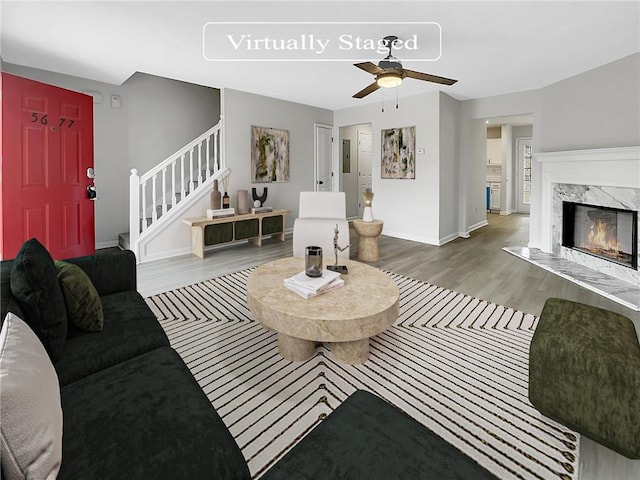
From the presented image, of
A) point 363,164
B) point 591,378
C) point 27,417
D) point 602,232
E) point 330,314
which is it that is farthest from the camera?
point 363,164

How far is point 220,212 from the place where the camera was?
16.9ft

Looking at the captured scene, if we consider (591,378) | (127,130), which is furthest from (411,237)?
(127,130)

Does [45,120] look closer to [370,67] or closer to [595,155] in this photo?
[370,67]

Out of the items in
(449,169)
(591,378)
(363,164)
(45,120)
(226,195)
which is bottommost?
(591,378)

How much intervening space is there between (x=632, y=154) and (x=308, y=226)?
350cm

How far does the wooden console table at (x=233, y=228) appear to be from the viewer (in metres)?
4.93

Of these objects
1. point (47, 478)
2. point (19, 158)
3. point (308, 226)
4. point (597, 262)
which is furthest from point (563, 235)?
point (19, 158)

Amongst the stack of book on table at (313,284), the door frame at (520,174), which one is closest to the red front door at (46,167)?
the stack of book on table at (313,284)

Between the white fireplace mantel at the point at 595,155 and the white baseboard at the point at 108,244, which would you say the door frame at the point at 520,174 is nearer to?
the white fireplace mantel at the point at 595,155

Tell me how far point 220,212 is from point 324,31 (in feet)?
9.42

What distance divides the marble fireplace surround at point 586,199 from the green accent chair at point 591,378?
2.05m

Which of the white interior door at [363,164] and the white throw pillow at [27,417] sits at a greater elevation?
the white interior door at [363,164]

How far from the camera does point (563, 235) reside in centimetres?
485

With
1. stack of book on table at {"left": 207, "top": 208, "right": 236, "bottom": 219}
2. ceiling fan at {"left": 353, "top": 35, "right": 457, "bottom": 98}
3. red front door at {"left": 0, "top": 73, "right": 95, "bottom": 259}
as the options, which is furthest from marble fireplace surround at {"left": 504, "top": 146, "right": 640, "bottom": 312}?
red front door at {"left": 0, "top": 73, "right": 95, "bottom": 259}
